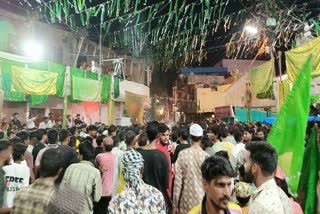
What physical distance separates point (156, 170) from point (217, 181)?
250 centimetres

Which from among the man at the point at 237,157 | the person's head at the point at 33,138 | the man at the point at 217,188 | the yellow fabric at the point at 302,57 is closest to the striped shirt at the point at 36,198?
the man at the point at 217,188

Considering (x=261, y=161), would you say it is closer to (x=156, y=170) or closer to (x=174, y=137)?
(x=156, y=170)

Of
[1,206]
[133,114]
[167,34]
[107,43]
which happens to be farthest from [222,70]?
[1,206]

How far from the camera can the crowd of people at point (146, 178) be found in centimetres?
276

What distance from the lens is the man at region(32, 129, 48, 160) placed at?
7.00 m

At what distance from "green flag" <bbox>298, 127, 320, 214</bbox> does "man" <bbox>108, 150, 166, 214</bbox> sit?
1.33 meters

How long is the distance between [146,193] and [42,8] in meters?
17.4

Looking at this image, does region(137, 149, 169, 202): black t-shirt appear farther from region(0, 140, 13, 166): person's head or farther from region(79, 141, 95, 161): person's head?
region(0, 140, 13, 166): person's head

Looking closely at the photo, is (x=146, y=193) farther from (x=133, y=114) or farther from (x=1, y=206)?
(x=133, y=114)

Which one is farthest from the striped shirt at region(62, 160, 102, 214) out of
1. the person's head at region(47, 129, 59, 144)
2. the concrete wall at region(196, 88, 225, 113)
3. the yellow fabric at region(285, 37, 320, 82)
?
the concrete wall at region(196, 88, 225, 113)

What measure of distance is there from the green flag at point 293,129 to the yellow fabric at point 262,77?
25.5ft

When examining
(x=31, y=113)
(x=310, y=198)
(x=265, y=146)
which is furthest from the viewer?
(x=31, y=113)

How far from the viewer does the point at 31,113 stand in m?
18.7

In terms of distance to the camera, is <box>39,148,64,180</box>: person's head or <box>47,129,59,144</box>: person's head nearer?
<box>39,148,64,180</box>: person's head
